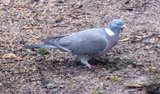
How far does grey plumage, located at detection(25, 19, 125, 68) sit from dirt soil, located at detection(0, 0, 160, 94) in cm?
19

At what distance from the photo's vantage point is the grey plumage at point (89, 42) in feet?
18.0

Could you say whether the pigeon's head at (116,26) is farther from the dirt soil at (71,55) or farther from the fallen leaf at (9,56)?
the fallen leaf at (9,56)

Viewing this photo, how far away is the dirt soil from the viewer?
5230 millimetres

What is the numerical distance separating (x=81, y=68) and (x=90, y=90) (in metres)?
0.60

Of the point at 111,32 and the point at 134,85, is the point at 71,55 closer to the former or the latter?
the point at 111,32

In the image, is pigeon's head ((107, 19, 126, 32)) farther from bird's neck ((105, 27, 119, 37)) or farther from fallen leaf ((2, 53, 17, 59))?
fallen leaf ((2, 53, 17, 59))

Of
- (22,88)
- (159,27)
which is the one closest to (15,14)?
(159,27)

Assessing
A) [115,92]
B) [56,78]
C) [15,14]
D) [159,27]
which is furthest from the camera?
[15,14]

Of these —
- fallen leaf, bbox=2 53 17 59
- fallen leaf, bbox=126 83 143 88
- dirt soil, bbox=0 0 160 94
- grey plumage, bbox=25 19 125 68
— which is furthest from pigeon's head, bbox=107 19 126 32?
fallen leaf, bbox=2 53 17 59

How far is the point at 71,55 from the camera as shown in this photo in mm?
6051

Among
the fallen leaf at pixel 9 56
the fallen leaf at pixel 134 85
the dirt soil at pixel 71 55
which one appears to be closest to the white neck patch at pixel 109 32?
the dirt soil at pixel 71 55

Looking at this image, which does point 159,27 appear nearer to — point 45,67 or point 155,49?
point 155,49

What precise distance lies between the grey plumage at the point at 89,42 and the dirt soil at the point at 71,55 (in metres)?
0.19

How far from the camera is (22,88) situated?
5.24m
